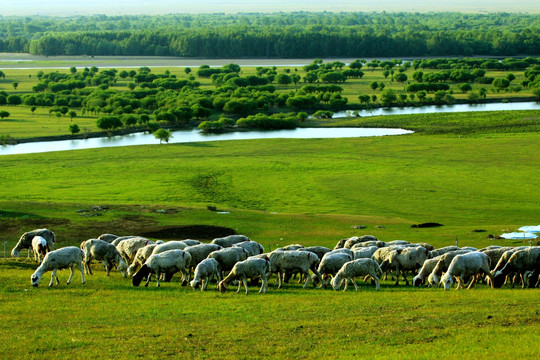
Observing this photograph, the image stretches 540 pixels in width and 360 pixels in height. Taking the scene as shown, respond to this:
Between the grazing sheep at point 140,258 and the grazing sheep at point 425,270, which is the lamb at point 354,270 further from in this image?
the grazing sheep at point 140,258

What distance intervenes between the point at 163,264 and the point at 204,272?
163 cm

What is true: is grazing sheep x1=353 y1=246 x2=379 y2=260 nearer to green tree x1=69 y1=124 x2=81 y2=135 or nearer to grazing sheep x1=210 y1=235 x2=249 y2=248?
grazing sheep x1=210 y1=235 x2=249 y2=248

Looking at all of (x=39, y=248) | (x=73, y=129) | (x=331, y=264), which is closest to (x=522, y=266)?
(x=331, y=264)

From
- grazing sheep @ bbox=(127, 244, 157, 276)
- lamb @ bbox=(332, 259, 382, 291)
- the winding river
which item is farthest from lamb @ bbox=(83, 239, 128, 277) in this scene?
the winding river

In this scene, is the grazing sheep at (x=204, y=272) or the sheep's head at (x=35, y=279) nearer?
the sheep's head at (x=35, y=279)

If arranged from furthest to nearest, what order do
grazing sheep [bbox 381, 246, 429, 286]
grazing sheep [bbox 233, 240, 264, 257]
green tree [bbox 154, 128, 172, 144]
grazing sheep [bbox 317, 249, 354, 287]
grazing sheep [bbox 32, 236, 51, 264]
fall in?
1. green tree [bbox 154, 128, 172, 144]
2. grazing sheep [bbox 32, 236, 51, 264]
3. grazing sheep [bbox 233, 240, 264, 257]
4. grazing sheep [bbox 381, 246, 429, 286]
5. grazing sheep [bbox 317, 249, 354, 287]

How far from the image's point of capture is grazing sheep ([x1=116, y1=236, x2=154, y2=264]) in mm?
27328

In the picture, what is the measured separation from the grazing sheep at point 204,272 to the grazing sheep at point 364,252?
594 centimetres

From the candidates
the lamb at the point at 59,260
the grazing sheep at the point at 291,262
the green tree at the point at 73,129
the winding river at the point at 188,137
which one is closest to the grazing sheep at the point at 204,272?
the grazing sheep at the point at 291,262

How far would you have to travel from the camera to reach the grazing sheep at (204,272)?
74.4 feet

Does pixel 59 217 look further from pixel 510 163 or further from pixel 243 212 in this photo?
Answer: pixel 510 163

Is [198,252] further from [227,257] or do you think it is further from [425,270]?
[425,270]

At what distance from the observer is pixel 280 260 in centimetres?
2362

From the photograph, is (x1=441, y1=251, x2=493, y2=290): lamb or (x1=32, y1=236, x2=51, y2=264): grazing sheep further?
(x1=32, y1=236, x2=51, y2=264): grazing sheep
